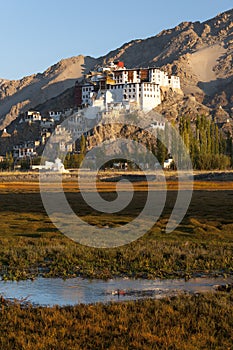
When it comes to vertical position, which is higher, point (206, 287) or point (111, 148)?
point (111, 148)

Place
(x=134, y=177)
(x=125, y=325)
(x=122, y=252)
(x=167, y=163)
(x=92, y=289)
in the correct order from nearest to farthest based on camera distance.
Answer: (x=125, y=325) < (x=92, y=289) < (x=122, y=252) < (x=134, y=177) < (x=167, y=163)

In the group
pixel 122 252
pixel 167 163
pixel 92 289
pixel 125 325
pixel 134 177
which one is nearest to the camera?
pixel 125 325

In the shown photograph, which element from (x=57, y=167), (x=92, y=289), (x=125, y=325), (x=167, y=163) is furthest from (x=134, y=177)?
(x=125, y=325)

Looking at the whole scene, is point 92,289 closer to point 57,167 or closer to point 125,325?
point 125,325

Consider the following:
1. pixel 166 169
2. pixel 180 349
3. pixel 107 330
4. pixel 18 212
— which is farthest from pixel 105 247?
pixel 166 169

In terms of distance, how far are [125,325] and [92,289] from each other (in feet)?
18.4

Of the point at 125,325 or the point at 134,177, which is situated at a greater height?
the point at 134,177

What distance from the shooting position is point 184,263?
92.5 ft

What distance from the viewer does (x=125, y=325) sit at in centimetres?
1778

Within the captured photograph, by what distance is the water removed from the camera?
21703mm

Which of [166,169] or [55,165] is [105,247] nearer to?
[166,169]

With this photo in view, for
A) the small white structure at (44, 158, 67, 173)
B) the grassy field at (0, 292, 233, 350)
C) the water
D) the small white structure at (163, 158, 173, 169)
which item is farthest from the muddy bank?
the grassy field at (0, 292, 233, 350)

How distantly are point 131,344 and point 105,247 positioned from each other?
18.0 metres

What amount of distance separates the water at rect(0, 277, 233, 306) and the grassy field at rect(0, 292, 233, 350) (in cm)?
133
